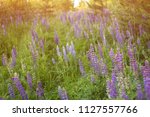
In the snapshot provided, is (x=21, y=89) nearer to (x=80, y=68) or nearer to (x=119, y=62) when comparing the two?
(x=80, y=68)

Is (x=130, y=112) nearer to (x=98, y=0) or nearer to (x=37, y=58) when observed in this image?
(x=37, y=58)

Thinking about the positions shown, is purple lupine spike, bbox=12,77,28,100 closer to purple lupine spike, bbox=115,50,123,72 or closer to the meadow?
the meadow

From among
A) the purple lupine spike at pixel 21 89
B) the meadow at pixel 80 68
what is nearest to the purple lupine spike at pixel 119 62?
the meadow at pixel 80 68

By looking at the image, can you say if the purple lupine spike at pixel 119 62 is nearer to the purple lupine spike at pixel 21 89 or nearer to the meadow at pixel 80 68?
the meadow at pixel 80 68

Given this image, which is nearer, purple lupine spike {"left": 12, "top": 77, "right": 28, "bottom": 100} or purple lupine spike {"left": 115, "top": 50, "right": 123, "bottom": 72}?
purple lupine spike {"left": 115, "top": 50, "right": 123, "bottom": 72}

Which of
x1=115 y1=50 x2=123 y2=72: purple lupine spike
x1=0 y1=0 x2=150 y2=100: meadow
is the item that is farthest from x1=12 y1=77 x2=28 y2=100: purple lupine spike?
x1=115 y1=50 x2=123 y2=72: purple lupine spike

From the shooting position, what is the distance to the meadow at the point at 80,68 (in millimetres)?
3562

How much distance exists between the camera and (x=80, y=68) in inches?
167

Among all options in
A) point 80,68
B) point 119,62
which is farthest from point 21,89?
point 119,62

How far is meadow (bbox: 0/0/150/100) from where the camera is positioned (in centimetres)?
356

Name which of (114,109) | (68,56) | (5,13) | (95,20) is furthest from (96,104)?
(5,13)

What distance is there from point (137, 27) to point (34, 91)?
2.35 m

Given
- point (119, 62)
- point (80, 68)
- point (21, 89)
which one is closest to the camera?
point (119, 62)

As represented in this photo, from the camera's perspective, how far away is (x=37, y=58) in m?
4.94
